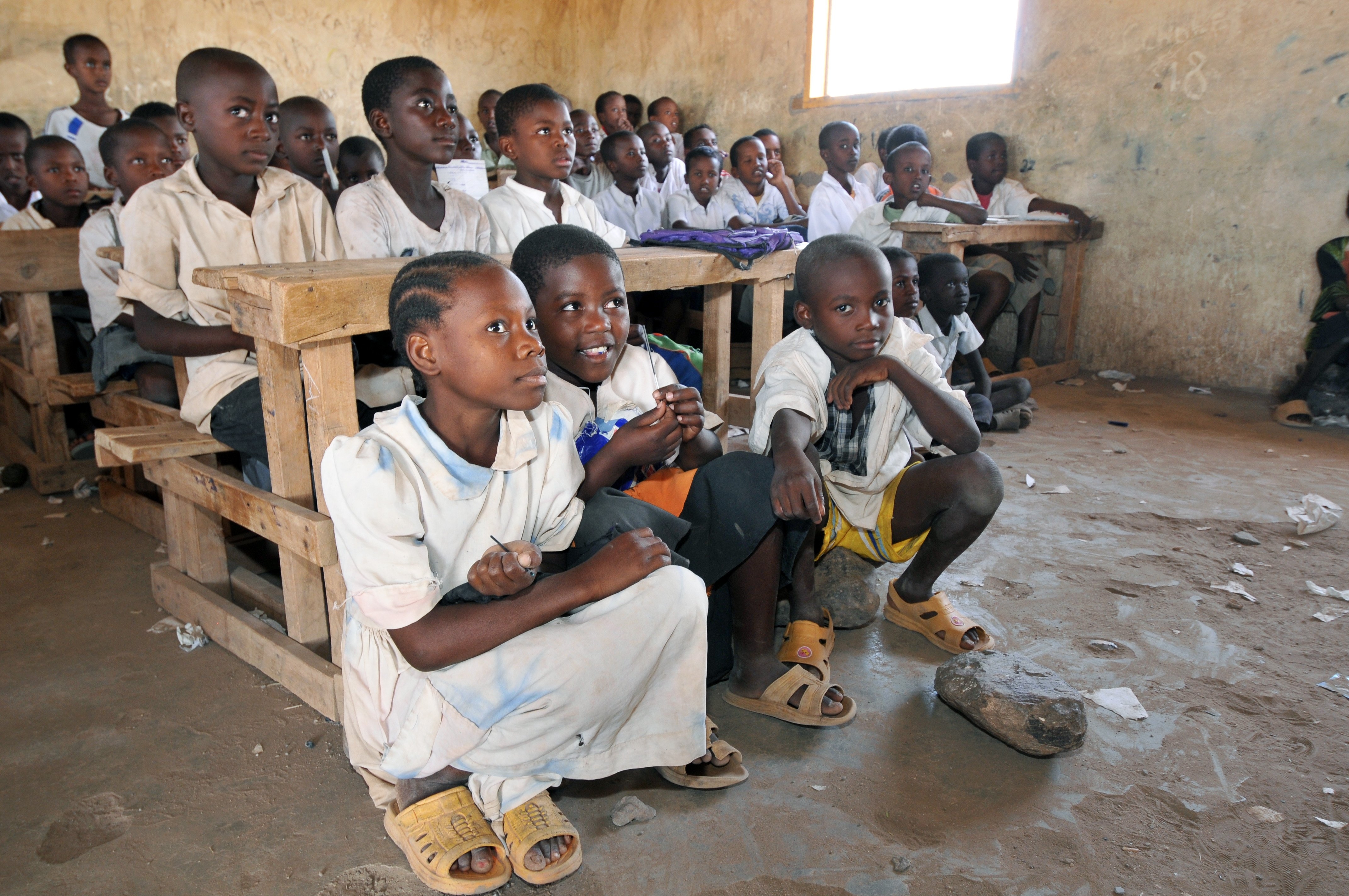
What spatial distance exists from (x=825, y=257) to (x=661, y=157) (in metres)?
4.06

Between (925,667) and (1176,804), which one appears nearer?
(1176,804)

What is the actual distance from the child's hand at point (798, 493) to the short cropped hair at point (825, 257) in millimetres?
575

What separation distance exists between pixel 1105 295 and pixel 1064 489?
2.93 m

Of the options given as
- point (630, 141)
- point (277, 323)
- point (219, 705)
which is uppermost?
point (630, 141)

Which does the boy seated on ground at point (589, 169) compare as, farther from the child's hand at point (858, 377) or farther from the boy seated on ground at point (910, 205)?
the child's hand at point (858, 377)

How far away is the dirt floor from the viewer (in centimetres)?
142

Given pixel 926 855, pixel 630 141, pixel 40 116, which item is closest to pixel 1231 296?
pixel 630 141

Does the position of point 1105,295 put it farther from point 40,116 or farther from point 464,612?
point 40,116

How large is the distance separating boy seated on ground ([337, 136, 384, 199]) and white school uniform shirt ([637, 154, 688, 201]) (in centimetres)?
152

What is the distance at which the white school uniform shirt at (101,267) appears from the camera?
2926 mm

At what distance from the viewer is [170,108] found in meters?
3.90

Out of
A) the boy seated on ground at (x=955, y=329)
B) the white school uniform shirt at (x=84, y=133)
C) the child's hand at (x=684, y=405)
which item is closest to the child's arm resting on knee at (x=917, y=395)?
the child's hand at (x=684, y=405)

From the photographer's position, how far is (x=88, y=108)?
545 cm

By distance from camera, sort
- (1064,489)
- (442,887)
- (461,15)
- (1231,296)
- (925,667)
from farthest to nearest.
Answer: (461,15)
(1231,296)
(1064,489)
(925,667)
(442,887)
